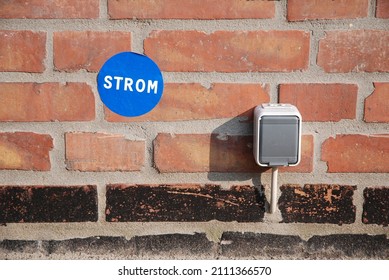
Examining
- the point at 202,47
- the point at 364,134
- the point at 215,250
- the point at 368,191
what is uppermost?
the point at 202,47

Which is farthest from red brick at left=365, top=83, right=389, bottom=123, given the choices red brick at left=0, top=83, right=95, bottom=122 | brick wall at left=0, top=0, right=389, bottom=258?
red brick at left=0, top=83, right=95, bottom=122

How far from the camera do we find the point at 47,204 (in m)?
0.77

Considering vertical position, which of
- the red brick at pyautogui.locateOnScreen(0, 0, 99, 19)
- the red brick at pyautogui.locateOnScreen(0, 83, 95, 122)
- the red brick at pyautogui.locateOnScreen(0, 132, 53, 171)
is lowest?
the red brick at pyautogui.locateOnScreen(0, 132, 53, 171)

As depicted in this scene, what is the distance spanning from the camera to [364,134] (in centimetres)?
74

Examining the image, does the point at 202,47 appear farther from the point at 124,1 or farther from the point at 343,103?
the point at 343,103

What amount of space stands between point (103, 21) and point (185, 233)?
396mm

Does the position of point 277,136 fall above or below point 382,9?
below

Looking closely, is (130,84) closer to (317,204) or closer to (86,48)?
(86,48)

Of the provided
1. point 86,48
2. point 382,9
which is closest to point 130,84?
point 86,48

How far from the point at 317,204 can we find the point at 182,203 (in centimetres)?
24

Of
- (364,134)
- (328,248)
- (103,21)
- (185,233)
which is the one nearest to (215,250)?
(185,233)

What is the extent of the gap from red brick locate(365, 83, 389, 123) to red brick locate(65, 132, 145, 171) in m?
0.39

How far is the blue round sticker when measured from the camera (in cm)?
72

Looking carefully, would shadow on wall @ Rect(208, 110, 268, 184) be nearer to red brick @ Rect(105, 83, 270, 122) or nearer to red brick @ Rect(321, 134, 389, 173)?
red brick @ Rect(105, 83, 270, 122)
